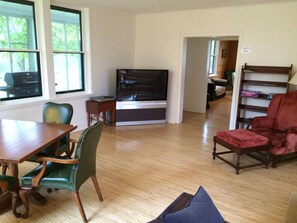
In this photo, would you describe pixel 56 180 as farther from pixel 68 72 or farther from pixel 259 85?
pixel 259 85

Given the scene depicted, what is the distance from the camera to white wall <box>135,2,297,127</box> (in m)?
4.12

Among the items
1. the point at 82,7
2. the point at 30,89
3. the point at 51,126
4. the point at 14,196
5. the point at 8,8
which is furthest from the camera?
the point at 82,7

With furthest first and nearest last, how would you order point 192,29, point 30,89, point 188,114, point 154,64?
1. point 188,114
2. point 154,64
3. point 192,29
4. point 30,89

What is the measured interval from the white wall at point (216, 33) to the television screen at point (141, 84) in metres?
0.35

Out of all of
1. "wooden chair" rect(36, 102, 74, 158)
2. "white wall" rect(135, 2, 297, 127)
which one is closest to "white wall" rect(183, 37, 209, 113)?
"white wall" rect(135, 2, 297, 127)

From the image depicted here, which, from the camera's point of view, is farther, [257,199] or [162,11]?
[162,11]

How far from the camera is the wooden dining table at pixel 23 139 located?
189cm

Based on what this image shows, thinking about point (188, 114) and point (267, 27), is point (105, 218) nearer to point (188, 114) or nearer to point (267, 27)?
point (267, 27)

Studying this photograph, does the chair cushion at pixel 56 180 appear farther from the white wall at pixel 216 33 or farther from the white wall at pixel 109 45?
the white wall at pixel 216 33

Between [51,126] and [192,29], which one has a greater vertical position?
[192,29]

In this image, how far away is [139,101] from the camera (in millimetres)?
5230

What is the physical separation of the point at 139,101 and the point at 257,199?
3.16m

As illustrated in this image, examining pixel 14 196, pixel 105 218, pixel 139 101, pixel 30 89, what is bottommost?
pixel 105 218

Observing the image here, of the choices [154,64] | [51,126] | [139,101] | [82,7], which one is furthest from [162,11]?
[51,126]
